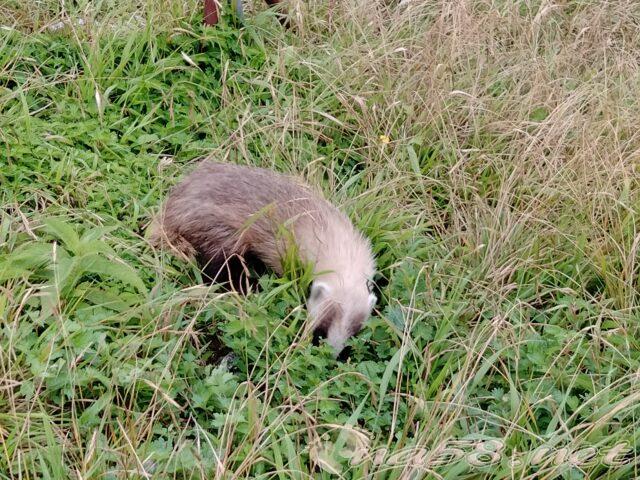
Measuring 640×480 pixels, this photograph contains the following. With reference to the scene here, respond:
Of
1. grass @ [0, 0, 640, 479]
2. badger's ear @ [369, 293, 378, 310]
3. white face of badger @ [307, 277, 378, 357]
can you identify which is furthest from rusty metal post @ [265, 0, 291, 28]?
badger's ear @ [369, 293, 378, 310]

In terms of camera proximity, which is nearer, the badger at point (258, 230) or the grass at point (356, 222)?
the grass at point (356, 222)

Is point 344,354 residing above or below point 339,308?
below

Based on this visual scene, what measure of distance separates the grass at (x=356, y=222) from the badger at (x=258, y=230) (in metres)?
0.15

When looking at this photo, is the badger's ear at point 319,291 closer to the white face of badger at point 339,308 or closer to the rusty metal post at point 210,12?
the white face of badger at point 339,308

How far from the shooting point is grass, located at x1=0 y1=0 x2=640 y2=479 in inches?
116

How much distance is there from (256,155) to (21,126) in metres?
1.34

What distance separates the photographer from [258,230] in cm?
419

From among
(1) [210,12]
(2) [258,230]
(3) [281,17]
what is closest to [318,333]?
(2) [258,230]

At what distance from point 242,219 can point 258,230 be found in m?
0.10

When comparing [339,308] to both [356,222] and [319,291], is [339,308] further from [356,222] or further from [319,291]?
[356,222]

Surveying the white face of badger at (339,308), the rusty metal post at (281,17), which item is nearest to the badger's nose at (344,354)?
the white face of badger at (339,308)

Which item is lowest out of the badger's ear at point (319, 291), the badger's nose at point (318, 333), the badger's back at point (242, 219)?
the badger's nose at point (318, 333)

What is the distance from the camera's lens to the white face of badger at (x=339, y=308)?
3.79m

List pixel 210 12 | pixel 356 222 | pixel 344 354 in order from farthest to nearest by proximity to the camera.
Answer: pixel 210 12 < pixel 356 222 < pixel 344 354
